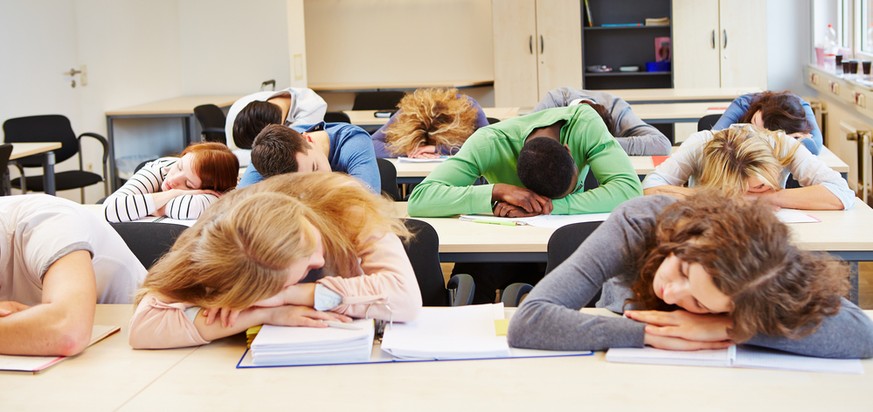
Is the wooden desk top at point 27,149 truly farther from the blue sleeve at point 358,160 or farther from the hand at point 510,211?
the hand at point 510,211

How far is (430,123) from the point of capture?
15.0 ft

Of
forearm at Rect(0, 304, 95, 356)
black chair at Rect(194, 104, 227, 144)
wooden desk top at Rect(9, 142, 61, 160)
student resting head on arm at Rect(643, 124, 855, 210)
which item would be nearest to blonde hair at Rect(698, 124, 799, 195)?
student resting head on arm at Rect(643, 124, 855, 210)

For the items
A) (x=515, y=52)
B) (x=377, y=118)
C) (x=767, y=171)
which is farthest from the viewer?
(x=515, y=52)

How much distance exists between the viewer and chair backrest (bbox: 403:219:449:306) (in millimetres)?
2533

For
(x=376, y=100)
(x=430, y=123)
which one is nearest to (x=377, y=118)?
(x=430, y=123)

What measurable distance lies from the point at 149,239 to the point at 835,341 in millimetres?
1692

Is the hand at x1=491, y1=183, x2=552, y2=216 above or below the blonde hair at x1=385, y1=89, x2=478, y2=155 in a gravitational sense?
below

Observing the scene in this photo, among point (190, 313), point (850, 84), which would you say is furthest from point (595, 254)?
point (850, 84)

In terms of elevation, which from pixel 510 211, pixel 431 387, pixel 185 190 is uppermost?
pixel 185 190

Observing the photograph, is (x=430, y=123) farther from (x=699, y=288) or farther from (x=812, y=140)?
(x=699, y=288)

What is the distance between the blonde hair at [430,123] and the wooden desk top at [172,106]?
3.31 meters

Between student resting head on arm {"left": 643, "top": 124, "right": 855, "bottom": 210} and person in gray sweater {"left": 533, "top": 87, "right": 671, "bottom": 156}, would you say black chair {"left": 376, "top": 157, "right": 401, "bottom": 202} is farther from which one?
student resting head on arm {"left": 643, "top": 124, "right": 855, "bottom": 210}

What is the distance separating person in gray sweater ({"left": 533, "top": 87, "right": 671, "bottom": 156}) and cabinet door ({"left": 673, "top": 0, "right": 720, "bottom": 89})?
3.58m

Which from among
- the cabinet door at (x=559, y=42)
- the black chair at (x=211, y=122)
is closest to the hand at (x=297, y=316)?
the black chair at (x=211, y=122)
